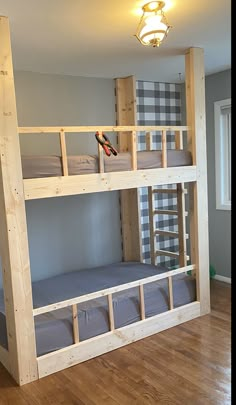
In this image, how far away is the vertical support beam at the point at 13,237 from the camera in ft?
8.09

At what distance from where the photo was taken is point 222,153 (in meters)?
4.54

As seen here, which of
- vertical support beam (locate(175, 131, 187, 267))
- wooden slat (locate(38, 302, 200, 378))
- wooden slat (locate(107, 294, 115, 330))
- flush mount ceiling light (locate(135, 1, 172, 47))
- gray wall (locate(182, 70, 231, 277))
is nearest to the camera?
flush mount ceiling light (locate(135, 1, 172, 47))

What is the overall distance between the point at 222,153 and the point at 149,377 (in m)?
2.83

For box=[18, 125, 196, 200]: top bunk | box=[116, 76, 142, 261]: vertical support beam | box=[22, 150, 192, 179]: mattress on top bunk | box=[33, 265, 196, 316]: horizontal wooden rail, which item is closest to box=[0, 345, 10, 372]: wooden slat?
box=[33, 265, 196, 316]: horizontal wooden rail

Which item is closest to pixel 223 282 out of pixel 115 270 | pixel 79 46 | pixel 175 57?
pixel 115 270

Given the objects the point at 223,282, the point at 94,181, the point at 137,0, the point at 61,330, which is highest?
the point at 137,0

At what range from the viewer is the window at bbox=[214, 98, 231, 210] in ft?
14.7

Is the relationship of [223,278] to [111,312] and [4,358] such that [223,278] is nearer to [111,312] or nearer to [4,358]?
[111,312]

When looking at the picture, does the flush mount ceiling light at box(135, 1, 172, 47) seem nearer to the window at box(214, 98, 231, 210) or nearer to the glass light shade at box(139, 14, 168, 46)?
the glass light shade at box(139, 14, 168, 46)

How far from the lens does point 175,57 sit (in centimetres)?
361

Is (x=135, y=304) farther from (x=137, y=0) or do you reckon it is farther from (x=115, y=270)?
(x=137, y=0)

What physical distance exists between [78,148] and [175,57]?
1.43 meters

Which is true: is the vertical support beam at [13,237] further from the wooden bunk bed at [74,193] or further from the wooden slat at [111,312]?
the wooden slat at [111,312]

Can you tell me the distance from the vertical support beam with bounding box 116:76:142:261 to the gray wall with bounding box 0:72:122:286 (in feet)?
0.27
